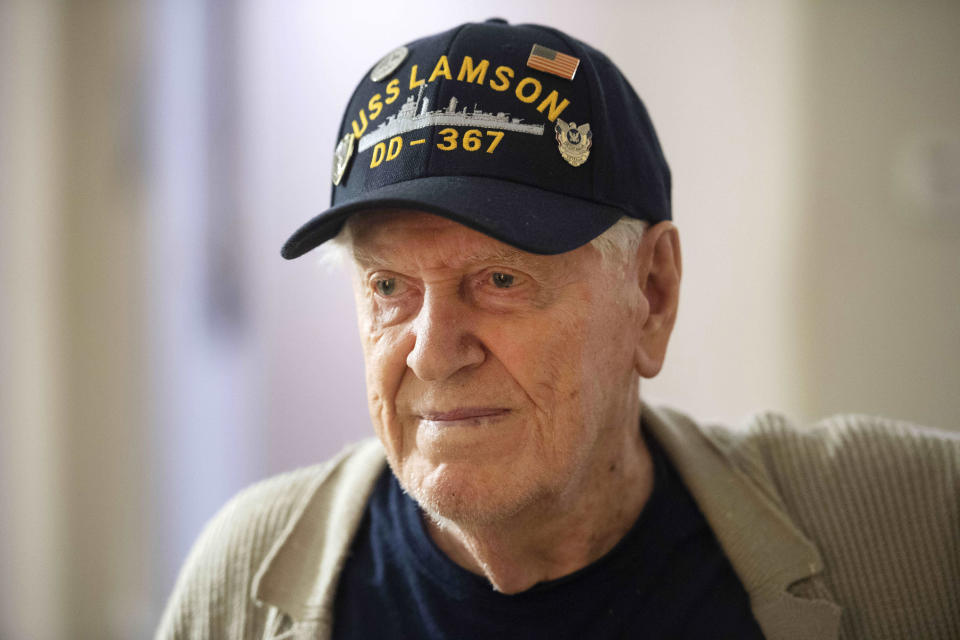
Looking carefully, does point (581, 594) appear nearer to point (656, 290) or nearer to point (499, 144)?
point (656, 290)

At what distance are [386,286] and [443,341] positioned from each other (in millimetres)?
146

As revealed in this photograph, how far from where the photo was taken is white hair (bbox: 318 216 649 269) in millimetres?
990

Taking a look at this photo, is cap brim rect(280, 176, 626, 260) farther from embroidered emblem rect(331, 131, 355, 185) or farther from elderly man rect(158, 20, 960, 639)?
embroidered emblem rect(331, 131, 355, 185)

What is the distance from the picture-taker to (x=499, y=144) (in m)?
0.93

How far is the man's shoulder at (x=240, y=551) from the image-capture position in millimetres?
1170

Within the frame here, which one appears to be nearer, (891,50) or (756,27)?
(891,50)

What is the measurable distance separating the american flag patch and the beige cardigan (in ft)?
1.86

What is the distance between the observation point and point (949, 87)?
1.59 meters

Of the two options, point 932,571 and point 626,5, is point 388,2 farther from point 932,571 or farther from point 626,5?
point 932,571

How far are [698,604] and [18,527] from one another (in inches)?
79.6

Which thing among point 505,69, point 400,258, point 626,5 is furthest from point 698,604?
point 626,5

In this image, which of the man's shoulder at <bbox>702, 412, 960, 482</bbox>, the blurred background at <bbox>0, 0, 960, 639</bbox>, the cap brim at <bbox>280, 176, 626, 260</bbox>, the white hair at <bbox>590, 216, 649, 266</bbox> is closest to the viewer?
the cap brim at <bbox>280, 176, 626, 260</bbox>

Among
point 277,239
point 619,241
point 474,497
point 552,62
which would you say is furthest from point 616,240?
point 277,239

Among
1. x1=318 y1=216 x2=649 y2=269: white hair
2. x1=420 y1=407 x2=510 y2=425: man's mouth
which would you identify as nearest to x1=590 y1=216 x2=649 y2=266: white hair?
x1=318 y1=216 x2=649 y2=269: white hair
